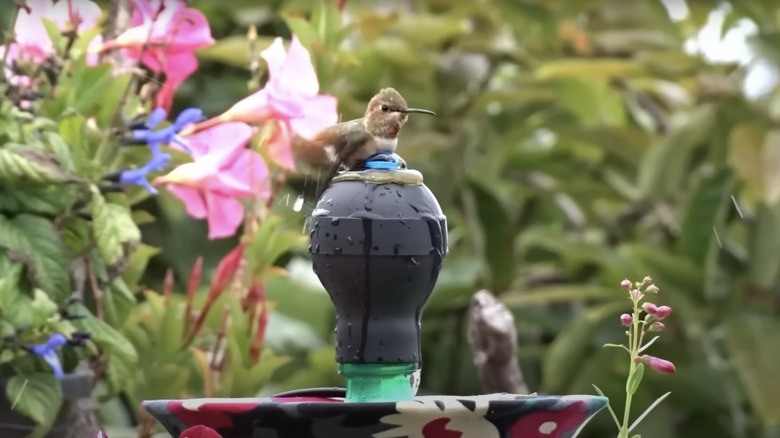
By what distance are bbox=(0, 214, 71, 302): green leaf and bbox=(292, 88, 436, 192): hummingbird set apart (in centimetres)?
28

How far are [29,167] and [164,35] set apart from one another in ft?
0.76

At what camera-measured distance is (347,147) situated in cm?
84

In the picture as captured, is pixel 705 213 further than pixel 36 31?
Yes

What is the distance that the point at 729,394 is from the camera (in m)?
2.23

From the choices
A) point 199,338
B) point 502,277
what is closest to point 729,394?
point 502,277

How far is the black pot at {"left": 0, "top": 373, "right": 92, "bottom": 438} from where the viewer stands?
100 cm

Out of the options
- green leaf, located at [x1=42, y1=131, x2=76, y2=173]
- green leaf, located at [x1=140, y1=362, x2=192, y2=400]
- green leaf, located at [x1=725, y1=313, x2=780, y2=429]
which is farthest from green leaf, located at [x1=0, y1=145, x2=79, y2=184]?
green leaf, located at [x1=725, y1=313, x2=780, y2=429]

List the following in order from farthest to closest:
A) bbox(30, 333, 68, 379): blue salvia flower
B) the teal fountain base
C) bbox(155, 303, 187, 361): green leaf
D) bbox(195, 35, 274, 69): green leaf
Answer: bbox(195, 35, 274, 69): green leaf → bbox(155, 303, 187, 361): green leaf → bbox(30, 333, 68, 379): blue salvia flower → the teal fountain base

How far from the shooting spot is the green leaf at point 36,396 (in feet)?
3.17

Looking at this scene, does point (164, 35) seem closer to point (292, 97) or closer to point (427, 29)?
point (292, 97)

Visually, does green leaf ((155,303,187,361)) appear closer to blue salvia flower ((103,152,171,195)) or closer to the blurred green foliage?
blue salvia flower ((103,152,171,195))

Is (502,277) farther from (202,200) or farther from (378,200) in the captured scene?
(378,200)

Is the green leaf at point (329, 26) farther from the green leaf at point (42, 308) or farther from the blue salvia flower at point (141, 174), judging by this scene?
the green leaf at point (42, 308)

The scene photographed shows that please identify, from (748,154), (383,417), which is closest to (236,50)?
(748,154)
